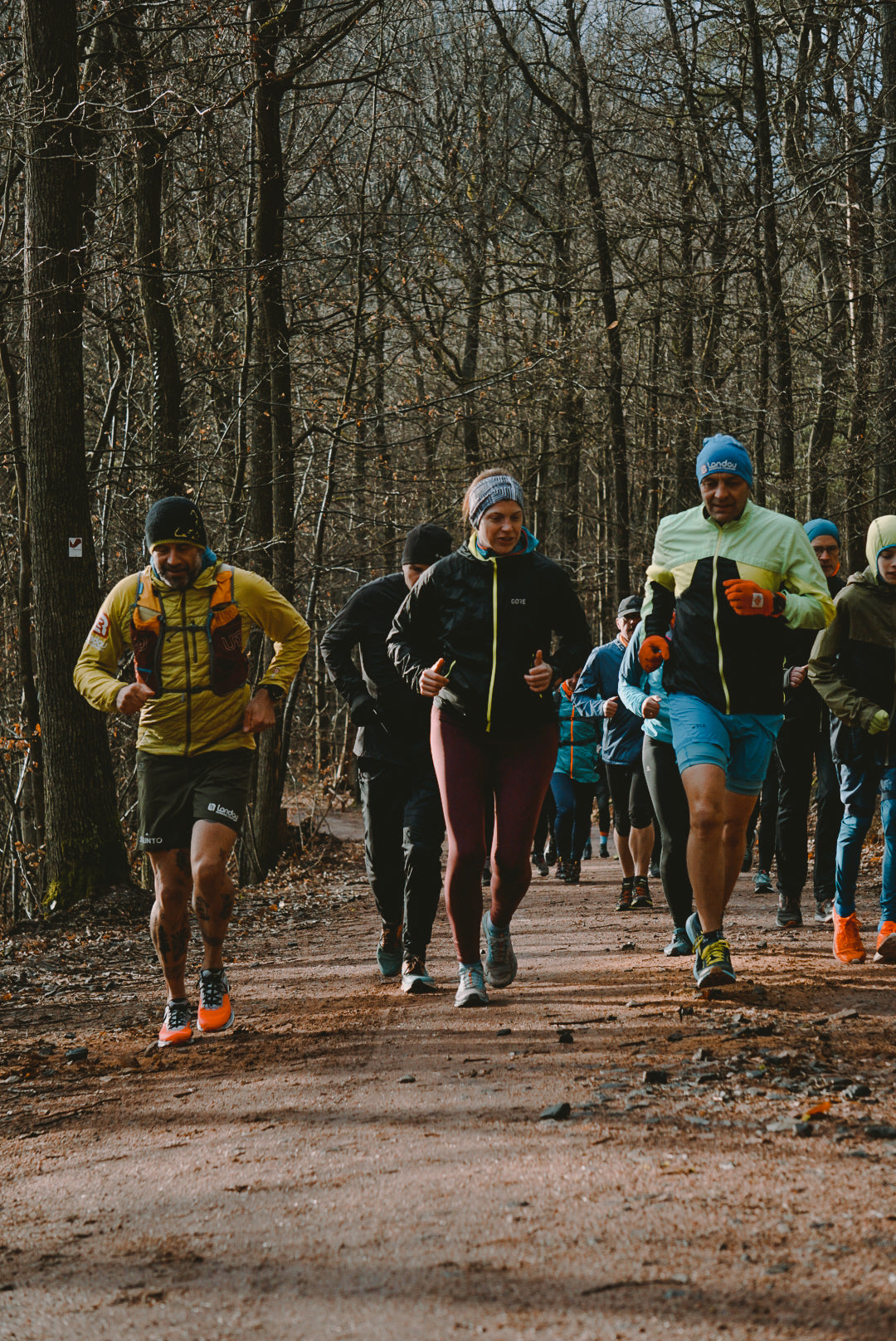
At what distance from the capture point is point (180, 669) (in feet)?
19.2

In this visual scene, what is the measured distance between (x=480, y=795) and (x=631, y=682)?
5.37ft

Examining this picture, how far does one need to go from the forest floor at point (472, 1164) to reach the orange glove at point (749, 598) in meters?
1.70

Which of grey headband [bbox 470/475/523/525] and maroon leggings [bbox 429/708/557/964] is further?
maroon leggings [bbox 429/708/557/964]

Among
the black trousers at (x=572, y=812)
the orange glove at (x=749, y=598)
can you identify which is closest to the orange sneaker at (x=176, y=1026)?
the orange glove at (x=749, y=598)

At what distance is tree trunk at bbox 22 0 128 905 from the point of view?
10.3m

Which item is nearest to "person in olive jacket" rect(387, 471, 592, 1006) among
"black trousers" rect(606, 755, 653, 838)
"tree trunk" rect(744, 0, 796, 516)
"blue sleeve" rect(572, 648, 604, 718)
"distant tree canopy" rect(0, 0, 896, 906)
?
"black trousers" rect(606, 755, 653, 838)

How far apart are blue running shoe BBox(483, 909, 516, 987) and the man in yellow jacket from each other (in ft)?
4.34

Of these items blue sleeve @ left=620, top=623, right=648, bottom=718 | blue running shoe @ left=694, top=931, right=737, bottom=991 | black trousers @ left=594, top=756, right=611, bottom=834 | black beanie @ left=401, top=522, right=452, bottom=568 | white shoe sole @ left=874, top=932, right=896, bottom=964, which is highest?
black beanie @ left=401, top=522, right=452, bottom=568

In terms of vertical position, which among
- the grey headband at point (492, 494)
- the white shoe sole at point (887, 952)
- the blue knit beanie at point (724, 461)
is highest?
the blue knit beanie at point (724, 461)

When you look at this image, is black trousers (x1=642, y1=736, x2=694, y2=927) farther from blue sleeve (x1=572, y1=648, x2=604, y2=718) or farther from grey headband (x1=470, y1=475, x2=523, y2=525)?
blue sleeve (x1=572, y1=648, x2=604, y2=718)

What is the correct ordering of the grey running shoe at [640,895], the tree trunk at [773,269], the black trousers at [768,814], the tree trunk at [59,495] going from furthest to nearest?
1. the tree trunk at [773,269]
2. the black trousers at [768,814]
3. the tree trunk at [59,495]
4. the grey running shoe at [640,895]

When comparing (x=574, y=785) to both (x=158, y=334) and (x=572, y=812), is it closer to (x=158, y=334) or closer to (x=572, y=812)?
(x=572, y=812)

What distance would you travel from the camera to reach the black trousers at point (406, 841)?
678 centimetres

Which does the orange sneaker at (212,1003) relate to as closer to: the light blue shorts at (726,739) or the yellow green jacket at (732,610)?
the light blue shorts at (726,739)
